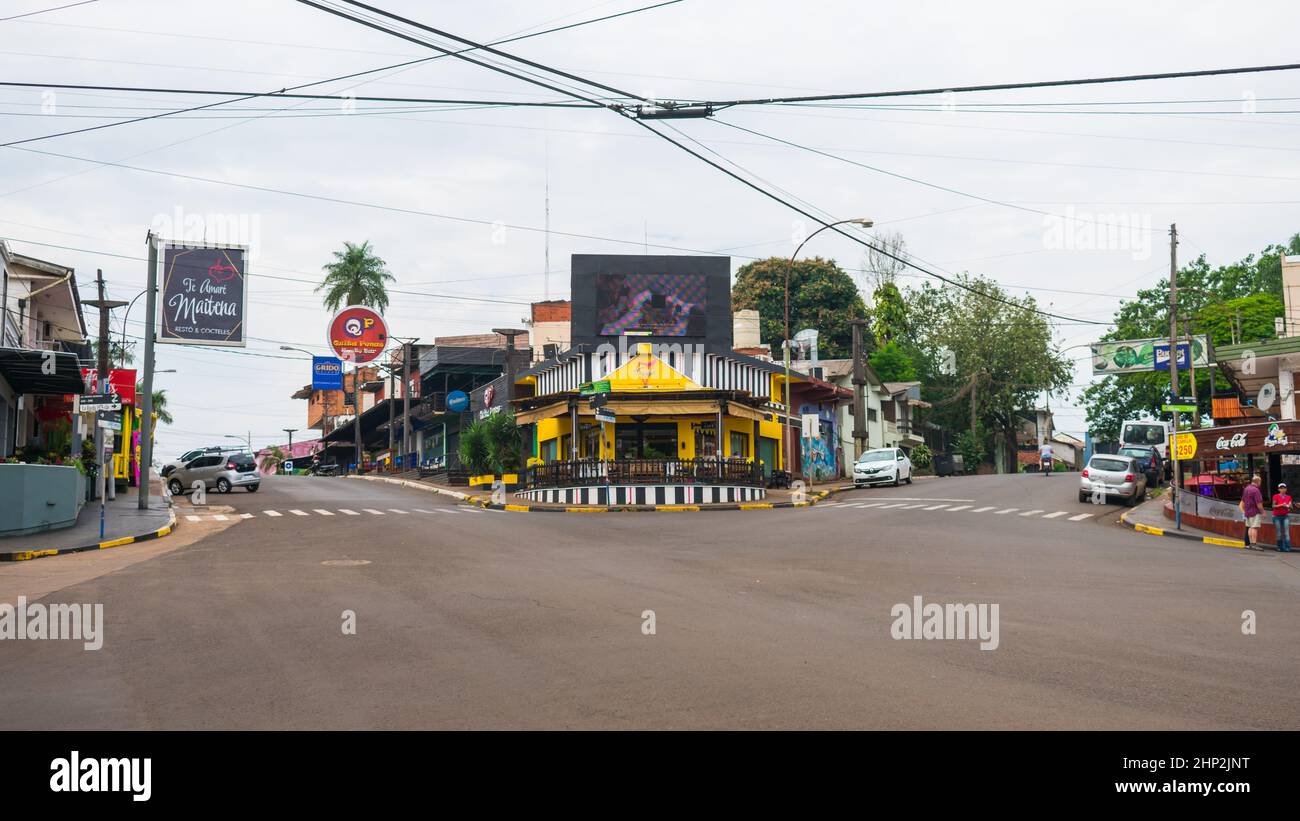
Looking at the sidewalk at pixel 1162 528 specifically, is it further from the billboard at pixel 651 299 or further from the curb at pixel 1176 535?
the billboard at pixel 651 299

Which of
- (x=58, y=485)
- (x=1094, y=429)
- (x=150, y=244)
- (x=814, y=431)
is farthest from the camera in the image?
(x=1094, y=429)

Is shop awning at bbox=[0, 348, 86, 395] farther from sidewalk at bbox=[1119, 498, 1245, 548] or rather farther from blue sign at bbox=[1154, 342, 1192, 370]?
blue sign at bbox=[1154, 342, 1192, 370]

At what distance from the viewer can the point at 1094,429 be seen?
7662 centimetres

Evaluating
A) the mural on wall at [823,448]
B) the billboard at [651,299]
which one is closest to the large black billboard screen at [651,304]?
the billboard at [651,299]

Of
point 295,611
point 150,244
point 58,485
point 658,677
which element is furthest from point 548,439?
point 658,677

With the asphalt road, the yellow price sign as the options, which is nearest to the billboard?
the yellow price sign

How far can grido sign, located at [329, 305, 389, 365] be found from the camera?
173ft

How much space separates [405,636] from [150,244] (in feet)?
77.1

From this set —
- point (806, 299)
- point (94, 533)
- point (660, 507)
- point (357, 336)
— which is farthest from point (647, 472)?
point (806, 299)

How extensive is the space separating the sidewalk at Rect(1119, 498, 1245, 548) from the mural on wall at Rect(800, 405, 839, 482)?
2114 centimetres

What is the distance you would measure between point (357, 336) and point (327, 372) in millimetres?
3063

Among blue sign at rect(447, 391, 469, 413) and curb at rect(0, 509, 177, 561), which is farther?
blue sign at rect(447, 391, 469, 413)

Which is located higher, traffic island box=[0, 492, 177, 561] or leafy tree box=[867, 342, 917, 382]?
leafy tree box=[867, 342, 917, 382]
